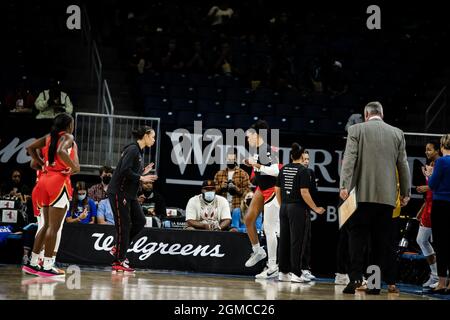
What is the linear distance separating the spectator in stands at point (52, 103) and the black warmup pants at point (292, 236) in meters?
5.98

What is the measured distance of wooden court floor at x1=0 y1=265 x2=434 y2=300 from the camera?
20.8ft

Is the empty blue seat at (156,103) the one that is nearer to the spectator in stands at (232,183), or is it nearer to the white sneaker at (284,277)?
the spectator in stands at (232,183)

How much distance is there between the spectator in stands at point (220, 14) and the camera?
18989 millimetres

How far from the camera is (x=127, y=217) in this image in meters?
9.30

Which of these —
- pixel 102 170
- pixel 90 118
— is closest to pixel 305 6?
pixel 90 118

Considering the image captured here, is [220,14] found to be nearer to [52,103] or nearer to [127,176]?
[52,103]

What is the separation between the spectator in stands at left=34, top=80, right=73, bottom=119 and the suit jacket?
24.9ft

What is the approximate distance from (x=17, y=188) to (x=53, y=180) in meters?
5.11

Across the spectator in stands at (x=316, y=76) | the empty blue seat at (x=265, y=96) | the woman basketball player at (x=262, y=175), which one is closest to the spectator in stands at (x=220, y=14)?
the spectator in stands at (x=316, y=76)

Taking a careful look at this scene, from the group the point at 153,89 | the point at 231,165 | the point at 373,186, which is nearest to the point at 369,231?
the point at 373,186

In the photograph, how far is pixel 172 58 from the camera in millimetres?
17188

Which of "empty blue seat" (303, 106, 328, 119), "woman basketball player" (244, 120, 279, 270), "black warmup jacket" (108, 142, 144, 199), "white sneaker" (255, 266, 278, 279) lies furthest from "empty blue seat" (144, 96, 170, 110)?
"white sneaker" (255, 266, 278, 279)

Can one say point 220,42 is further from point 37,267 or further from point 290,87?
point 37,267

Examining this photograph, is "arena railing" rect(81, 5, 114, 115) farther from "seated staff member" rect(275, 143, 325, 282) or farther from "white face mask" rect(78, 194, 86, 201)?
"seated staff member" rect(275, 143, 325, 282)
